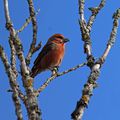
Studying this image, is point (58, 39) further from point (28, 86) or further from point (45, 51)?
point (28, 86)

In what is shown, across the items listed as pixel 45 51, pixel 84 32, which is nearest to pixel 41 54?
pixel 45 51

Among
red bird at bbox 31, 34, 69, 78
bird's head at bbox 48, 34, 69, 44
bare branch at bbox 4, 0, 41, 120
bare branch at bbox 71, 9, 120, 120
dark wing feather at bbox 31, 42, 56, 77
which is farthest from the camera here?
bird's head at bbox 48, 34, 69, 44

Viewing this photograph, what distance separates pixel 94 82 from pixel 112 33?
2.16 ft

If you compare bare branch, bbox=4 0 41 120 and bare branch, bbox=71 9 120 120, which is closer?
bare branch, bbox=4 0 41 120

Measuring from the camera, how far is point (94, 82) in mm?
3490

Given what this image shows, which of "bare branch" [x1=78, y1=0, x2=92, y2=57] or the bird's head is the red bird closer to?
the bird's head

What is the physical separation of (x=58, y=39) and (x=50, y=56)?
79cm

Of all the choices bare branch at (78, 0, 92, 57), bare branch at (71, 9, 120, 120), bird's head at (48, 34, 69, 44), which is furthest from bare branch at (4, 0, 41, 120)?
bird's head at (48, 34, 69, 44)

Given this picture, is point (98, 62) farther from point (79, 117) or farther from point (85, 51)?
point (79, 117)

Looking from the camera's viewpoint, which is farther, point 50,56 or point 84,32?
point 50,56

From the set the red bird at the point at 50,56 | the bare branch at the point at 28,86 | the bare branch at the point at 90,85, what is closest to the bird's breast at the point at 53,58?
the red bird at the point at 50,56

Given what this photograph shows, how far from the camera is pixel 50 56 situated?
9.81 meters

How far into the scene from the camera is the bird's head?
1034 centimetres

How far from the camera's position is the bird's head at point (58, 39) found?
1034 cm
